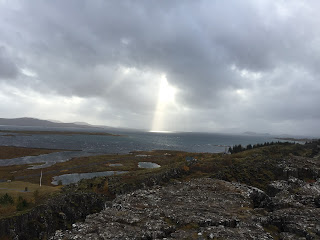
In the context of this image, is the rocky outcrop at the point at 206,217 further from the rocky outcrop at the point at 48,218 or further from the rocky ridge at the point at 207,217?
the rocky outcrop at the point at 48,218

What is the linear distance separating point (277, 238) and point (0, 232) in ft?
90.8

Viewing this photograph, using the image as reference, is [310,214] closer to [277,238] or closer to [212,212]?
[277,238]

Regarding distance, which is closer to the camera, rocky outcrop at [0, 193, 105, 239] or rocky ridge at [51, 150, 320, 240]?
rocky ridge at [51, 150, 320, 240]

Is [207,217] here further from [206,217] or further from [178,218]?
[178,218]

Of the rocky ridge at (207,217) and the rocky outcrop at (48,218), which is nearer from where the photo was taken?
the rocky ridge at (207,217)

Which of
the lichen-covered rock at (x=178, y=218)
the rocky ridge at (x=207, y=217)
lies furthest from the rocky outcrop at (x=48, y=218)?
the rocky ridge at (x=207, y=217)

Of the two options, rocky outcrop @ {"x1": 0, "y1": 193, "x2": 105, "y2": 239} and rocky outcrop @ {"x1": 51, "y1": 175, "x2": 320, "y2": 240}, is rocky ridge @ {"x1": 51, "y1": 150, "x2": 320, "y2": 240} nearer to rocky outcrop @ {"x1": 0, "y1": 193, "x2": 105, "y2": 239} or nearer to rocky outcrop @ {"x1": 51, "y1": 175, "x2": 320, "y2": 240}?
rocky outcrop @ {"x1": 51, "y1": 175, "x2": 320, "y2": 240}

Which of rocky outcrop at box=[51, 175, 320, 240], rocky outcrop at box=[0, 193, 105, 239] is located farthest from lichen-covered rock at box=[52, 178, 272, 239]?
rocky outcrop at box=[0, 193, 105, 239]

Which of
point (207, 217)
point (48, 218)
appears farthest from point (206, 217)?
point (48, 218)

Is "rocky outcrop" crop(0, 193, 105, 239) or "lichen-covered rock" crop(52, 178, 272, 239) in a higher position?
"lichen-covered rock" crop(52, 178, 272, 239)

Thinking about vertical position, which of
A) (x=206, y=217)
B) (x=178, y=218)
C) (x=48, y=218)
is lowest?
(x=48, y=218)

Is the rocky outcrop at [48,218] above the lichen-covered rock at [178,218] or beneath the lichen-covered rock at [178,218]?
beneath

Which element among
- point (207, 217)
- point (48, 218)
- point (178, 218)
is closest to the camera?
point (207, 217)

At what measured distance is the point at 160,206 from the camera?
1728cm
